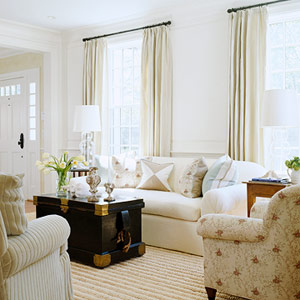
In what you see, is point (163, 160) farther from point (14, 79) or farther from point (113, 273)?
point (14, 79)

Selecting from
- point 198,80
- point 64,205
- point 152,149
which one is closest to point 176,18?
point 198,80

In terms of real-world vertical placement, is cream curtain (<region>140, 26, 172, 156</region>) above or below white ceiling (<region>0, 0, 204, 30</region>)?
below

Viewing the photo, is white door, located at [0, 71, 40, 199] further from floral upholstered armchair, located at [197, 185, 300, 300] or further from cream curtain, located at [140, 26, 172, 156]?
floral upholstered armchair, located at [197, 185, 300, 300]

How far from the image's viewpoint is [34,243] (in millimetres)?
2002

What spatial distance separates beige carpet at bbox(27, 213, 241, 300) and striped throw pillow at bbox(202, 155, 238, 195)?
0.71 m

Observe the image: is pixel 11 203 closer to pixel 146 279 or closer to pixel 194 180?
pixel 146 279

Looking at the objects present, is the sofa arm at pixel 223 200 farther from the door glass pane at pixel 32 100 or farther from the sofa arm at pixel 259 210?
the door glass pane at pixel 32 100

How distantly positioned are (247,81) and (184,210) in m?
1.68

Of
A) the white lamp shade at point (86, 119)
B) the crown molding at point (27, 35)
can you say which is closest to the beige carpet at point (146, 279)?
the white lamp shade at point (86, 119)

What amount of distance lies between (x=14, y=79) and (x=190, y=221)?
16.6 ft

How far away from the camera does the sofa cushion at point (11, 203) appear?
1.90 m

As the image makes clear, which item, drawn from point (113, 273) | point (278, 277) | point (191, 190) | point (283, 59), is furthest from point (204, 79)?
point (278, 277)

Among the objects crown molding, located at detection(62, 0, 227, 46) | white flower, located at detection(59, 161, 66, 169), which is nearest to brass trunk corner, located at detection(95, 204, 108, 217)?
white flower, located at detection(59, 161, 66, 169)

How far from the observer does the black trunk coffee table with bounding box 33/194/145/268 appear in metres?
3.45
